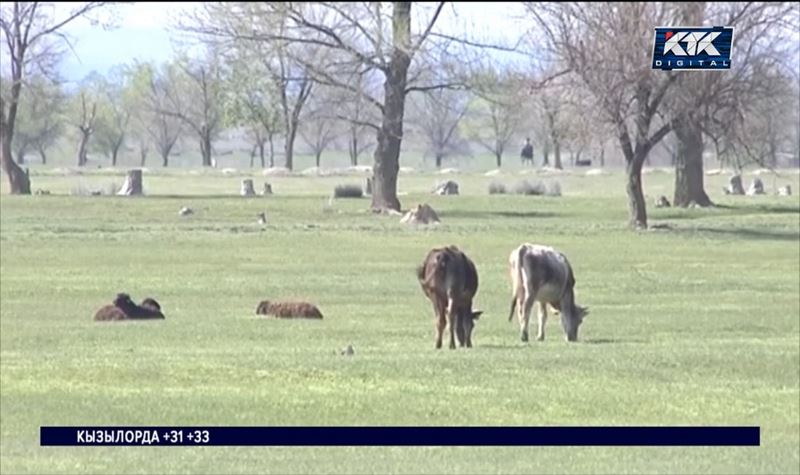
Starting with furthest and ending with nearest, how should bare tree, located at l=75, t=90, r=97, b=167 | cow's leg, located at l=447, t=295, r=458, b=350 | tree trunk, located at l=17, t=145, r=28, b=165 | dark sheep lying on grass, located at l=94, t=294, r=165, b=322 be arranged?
1. tree trunk, located at l=17, t=145, r=28, b=165
2. bare tree, located at l=75, t=90, r=97, b=167
3. dark sheep lying on grass, located at l=94, t=294, r=165, b=322
4. cow's leg, located at l=447, t=295, r=458, b=350

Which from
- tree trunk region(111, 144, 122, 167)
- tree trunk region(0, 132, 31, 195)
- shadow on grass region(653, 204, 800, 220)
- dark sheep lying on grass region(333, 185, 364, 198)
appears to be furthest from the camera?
dark sheep lying on grass region(333, 185, 364, 198)

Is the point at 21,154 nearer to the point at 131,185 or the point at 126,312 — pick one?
the point at 131,185

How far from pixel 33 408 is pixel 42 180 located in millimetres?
30518

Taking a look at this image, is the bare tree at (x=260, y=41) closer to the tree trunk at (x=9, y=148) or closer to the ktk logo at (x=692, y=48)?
the tree trunk at (x=9, y=148)

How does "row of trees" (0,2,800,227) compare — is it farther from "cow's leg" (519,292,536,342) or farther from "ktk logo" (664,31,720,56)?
"ktk logo" (664,31,720,56)

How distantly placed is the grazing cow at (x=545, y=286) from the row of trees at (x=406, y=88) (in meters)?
13.7

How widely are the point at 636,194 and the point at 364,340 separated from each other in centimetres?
2614

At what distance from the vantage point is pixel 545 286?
2381cm

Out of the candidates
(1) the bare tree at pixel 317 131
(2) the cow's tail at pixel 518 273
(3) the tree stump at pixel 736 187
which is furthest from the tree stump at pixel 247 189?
(2) the cow's tail at pixel 518 273

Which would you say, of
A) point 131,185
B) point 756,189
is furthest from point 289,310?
point 756,189

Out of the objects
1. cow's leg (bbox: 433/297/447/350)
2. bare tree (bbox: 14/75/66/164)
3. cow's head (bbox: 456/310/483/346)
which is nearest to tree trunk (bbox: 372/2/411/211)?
bare tree (bbox: 14/75/66/164)

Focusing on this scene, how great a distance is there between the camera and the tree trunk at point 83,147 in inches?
1742

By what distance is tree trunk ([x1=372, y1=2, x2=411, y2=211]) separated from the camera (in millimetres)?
53031

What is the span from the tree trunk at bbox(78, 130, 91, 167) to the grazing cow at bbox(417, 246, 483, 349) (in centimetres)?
2354
